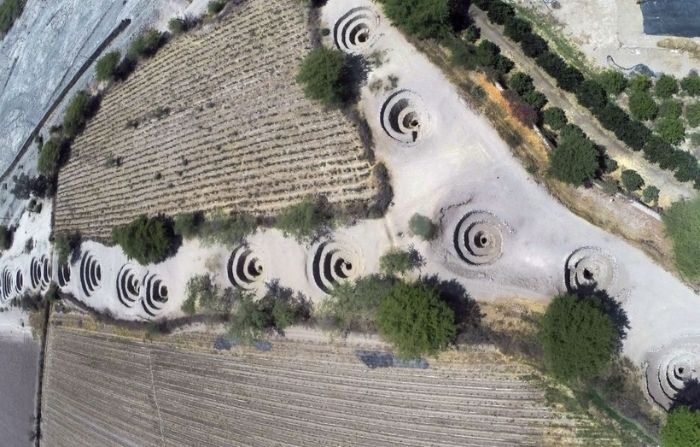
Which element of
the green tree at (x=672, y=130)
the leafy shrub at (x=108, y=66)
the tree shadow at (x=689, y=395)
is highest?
the leafy shrub at (x=108, y=66)

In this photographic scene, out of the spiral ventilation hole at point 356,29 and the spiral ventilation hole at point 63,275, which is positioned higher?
the spiral ventilation hole at point 356,29

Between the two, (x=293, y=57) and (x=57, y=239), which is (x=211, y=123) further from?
(x=57, y=239)

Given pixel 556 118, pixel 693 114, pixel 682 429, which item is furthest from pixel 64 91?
pixel 682 429

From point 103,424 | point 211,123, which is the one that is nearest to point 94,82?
point 211,123

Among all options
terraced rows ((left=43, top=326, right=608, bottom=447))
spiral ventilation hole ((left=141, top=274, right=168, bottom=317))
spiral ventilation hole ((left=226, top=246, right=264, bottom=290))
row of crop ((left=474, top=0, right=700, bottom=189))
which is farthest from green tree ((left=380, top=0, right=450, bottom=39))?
spiral ventilation hole ((left=141, top=274, right=168, bottom=317))

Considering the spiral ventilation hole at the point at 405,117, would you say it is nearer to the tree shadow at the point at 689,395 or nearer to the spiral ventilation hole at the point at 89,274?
the tree shadow at the point at 689,395

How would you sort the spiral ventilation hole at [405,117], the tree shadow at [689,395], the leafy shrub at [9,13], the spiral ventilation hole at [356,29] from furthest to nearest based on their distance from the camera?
the leafy shrub at [9,13] < the spiral ventilation hole at [356,29] < the spiral ventilation hole at [405,117] < the tree shadow at [689,395]

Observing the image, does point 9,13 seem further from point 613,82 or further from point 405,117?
point 613,82

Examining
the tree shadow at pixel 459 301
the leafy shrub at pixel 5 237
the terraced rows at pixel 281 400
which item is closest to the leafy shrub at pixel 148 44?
the terraced rows at pixel 281 400
